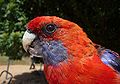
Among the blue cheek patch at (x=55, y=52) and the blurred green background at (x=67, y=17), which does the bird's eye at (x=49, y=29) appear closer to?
the blue cheek patch at (x=55, y=52)

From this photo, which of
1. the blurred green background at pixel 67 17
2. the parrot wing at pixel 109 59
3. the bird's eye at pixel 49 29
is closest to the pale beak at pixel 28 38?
the bird's eye at pixel 49 29

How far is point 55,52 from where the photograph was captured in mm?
3738

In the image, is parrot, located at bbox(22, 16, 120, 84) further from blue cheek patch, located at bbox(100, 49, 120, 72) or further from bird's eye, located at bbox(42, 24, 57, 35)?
blue cheek patch, located at bbox(100, 49, 120, 72)

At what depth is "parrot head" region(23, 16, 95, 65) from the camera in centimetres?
373

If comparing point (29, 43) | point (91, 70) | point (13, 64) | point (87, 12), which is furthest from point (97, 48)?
point (13, 64)

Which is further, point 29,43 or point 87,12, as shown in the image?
point 87,12

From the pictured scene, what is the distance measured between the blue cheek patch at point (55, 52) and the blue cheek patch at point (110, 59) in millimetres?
410

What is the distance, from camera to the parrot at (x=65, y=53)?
3.70 m

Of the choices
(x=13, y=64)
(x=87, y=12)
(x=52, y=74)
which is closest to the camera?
(x=52, y=74)

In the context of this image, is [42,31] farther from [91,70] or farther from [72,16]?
[72,16]

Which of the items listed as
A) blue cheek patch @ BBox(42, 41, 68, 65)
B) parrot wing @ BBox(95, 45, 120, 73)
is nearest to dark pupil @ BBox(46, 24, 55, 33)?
blue cheek patch @ BBox(42, 41, 68, 65)

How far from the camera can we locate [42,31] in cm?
377

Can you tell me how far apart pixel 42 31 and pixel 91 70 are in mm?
536

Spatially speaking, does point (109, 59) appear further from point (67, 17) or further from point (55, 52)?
point (67, 17)
